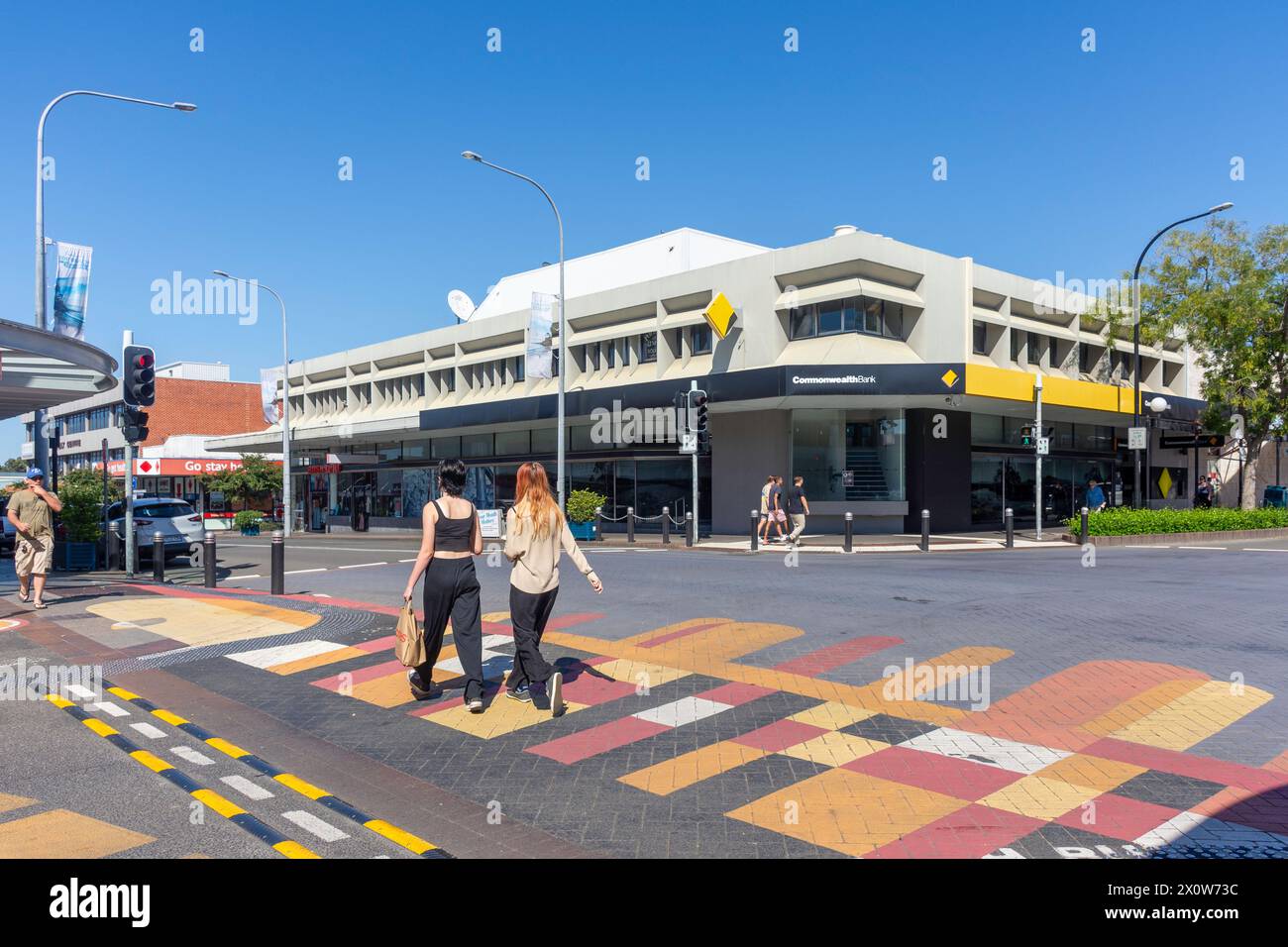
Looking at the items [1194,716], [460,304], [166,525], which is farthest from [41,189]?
[460,304]

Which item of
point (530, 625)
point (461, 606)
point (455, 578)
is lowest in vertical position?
point (530, 625)

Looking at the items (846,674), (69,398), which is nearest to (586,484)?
(69,398)

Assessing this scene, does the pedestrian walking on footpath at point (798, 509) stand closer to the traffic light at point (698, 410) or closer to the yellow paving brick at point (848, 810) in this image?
the traffic light at point (698, 410)

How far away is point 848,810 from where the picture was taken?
4762mm

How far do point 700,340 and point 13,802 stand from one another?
84.6 ft

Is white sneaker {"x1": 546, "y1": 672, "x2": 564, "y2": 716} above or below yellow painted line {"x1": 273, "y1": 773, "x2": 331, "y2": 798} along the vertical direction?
above

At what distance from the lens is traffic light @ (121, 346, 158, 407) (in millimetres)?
15797

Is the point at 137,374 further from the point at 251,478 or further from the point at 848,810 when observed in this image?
the point at 251,478

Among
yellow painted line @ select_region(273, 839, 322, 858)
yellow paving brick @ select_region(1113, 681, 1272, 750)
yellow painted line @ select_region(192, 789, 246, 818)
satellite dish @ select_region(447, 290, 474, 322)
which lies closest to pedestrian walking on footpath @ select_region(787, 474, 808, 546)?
yellow paving brick @ select_region(1113, 681, 1272, 750)

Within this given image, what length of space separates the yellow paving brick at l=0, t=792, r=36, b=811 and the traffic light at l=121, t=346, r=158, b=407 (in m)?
12.3

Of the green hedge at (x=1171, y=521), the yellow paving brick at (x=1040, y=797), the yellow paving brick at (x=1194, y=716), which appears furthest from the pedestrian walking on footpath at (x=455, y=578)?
the green hedge at (x=1171, y=521)

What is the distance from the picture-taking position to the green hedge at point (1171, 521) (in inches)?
986

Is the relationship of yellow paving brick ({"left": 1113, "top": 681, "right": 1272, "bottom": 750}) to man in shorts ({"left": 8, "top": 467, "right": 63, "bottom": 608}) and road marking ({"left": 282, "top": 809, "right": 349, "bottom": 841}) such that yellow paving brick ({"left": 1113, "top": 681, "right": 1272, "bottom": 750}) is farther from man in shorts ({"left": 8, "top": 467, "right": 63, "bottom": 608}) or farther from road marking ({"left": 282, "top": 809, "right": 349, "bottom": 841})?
man in shorts ({"left": 8, "top": 467, "right": 63, "bottom": 608})

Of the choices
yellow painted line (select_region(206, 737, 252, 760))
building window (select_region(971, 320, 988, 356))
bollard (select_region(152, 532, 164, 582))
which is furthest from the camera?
building window (select_region(971, 320, 988, 356))
